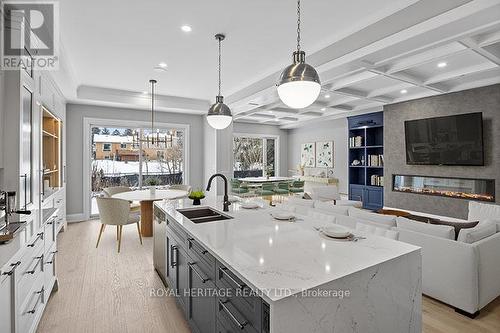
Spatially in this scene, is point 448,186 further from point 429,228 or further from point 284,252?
point 284,252

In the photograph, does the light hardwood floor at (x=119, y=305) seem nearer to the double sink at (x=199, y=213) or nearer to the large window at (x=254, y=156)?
the double sink at (x=199, y=213)

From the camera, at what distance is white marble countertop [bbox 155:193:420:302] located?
3.74 ft

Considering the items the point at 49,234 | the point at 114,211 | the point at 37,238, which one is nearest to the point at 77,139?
the point at 114,211

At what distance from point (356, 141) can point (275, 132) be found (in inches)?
133

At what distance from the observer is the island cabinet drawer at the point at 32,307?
5.53ft

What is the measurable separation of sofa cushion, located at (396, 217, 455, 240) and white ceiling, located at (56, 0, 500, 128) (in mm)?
1852

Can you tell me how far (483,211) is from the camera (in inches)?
138

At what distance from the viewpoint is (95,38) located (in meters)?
3.27

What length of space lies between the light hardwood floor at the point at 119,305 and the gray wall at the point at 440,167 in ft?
11.1

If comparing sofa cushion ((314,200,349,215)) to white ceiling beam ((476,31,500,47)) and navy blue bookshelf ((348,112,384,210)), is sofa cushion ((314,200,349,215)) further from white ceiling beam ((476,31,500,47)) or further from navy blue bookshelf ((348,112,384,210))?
navy blue bookshelf ((348,112,384,210))

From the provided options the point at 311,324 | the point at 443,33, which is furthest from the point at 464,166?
the point at 311,324

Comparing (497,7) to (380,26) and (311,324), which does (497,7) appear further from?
(311,324)

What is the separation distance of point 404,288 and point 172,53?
380cm

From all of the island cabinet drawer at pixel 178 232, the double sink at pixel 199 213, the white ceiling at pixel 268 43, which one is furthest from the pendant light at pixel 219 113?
the island cabinet drawer at pixel 178 232
